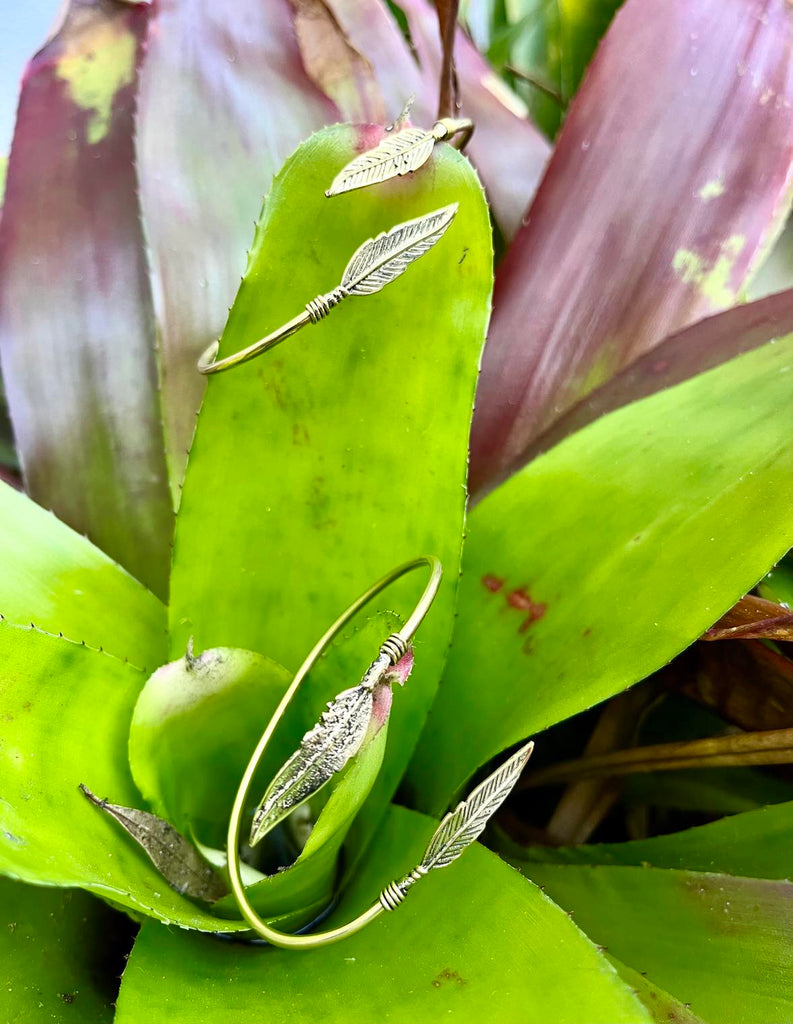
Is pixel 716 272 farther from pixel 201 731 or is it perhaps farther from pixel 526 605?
pixel 201 731

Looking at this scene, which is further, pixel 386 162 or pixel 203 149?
pixel 203 149

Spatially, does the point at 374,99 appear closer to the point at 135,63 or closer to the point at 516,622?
the point at 135,63

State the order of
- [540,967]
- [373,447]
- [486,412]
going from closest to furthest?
[540,967] → [373,447] → [486,412]

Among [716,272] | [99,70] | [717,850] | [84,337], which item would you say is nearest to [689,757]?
[717,850]

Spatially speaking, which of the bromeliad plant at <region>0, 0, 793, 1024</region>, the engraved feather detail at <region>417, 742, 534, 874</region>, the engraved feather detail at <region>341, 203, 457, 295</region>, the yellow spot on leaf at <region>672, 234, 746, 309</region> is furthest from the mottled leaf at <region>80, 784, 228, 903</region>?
the yellow spot on leaf at <region>672, 234, 746, 309</region>

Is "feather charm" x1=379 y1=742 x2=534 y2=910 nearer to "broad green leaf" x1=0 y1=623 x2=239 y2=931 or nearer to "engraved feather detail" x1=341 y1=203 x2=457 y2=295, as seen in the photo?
"broad green leaf" x1=0 y1=623 x2=239 y2=931

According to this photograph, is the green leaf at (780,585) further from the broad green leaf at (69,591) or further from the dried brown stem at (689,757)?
the broad green leaf at (69,591)

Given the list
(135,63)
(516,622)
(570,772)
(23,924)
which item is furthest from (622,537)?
(135,63)
